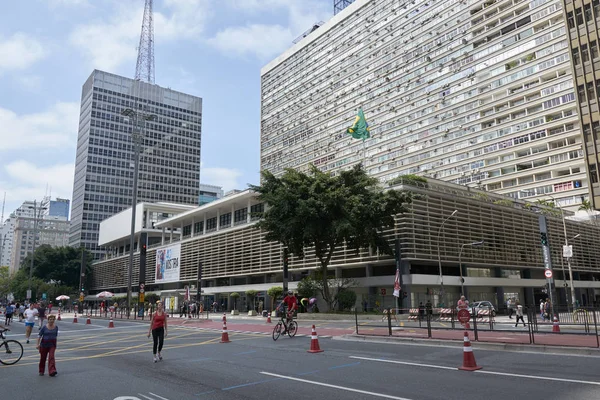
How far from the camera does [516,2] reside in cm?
6788

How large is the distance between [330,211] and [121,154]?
11165 centimetres

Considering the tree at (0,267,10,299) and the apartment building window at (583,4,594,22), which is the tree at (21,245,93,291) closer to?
the tree at (0,267,10,299)

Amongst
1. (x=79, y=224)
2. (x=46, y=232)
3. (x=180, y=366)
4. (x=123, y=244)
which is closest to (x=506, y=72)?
(x=180, y=366)

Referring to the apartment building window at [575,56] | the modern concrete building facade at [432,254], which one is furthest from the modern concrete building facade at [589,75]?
the modern concrete building facade at [432,254]

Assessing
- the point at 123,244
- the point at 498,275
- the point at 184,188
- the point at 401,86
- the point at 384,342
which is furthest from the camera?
the point at 184,188

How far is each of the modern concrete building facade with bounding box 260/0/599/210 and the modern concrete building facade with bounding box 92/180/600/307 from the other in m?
10.6

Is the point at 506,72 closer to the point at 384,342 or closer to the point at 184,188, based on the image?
the point at 384,342

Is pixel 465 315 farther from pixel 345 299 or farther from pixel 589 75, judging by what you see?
pixel 589 75

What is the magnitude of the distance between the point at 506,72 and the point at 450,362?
6534 cm

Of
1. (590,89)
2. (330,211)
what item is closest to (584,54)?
(590,89)

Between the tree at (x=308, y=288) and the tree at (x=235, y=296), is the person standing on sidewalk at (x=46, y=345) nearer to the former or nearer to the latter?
the tree at (x=308, y=288)

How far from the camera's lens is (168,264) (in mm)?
74188

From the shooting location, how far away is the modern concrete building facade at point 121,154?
428ft

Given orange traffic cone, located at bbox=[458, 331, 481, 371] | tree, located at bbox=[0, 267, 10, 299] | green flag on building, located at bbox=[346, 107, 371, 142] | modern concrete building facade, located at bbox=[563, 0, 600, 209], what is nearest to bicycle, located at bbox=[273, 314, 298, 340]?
orange traffic cone, located at bbox=[458, 331, 481, 371]
